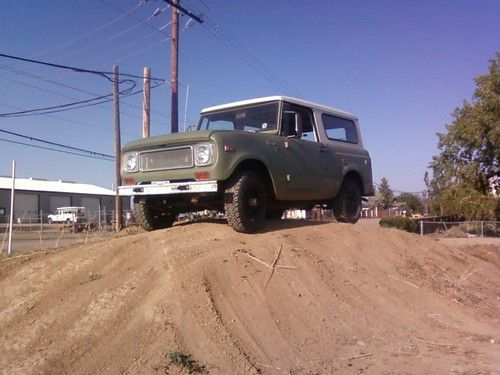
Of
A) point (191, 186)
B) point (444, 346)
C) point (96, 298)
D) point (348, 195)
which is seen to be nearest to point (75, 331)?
point (96, 298)

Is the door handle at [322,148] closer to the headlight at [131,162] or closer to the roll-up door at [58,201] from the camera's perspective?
the headlight at [131,162]

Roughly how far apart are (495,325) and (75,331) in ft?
16.7

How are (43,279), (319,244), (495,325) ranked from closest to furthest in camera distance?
(43,279)
(495,325)
(319,244)

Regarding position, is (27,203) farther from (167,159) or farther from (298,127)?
(298,127)

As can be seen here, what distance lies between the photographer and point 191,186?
6.55 metres

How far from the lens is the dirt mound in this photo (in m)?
4.28

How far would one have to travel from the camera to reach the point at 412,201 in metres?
86.7

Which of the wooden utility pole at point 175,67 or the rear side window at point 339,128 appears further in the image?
the wooden utility pole at point 175,67

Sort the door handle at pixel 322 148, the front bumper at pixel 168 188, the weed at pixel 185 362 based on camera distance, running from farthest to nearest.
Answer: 1. the door handle at pixel 322 148
2. the front bumper at pixel 168 188
3. the weed at pixel 185 362

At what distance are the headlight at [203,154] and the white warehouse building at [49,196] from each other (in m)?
41.9

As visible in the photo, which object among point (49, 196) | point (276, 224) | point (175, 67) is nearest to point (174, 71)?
point (175, 67)

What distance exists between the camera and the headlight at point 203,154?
6488 mm

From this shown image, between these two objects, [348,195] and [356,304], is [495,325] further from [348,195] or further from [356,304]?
[348,195]

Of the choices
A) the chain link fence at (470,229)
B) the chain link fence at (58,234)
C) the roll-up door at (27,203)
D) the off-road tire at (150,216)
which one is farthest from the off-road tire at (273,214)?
the roll-up door at (27,203)
